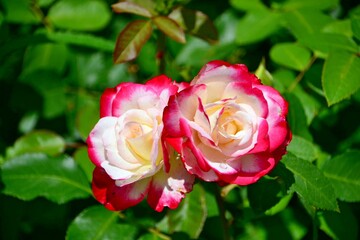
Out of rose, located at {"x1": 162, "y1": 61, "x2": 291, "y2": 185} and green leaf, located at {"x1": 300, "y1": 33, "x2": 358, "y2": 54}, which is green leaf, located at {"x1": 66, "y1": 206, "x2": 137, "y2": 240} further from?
green leaf, located at {"x1": 300, "y1": 33, "x2": 358, "y2": 54}

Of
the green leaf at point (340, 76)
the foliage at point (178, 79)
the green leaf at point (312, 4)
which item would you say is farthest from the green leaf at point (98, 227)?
the green leaf at point (312, 4)

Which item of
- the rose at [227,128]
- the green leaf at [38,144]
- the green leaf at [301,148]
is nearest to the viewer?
the rose at [227,128]

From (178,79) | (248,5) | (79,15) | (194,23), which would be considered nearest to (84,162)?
(178,79)

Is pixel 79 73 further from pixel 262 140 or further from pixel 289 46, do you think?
pixel 262 140

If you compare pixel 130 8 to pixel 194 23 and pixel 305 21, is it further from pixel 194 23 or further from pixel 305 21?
pixel 305 21

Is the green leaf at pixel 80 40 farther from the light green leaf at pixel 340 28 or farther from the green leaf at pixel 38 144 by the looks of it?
the light green leaf at pixel 340 28

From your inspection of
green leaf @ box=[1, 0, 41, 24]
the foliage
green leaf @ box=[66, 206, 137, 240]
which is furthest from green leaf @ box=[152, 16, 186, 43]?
green leaf @ box=[1, 0, 41, 24]
